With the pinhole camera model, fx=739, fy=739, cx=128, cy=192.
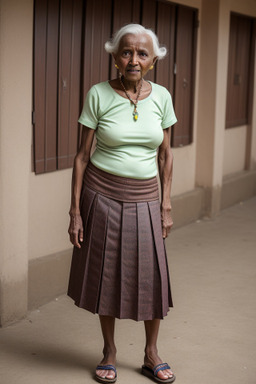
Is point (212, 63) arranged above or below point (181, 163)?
above

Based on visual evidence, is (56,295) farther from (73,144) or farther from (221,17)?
(221,17)

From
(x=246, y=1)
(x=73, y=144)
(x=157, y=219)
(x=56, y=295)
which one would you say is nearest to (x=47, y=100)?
(x=73, y=144)

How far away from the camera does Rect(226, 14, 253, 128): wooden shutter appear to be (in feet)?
31.8

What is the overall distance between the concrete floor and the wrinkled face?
5.91ft

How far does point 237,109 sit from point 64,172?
465cm

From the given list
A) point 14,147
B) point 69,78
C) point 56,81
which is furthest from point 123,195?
point 69,78

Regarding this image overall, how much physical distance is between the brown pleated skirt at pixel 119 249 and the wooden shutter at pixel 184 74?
4137mm

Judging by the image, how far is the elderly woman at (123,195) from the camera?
4.00 m

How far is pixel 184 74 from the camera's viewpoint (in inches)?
329

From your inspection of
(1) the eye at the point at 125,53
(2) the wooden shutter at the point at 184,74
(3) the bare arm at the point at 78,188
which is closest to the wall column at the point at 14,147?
(3) the bare arm at the point at 78,188

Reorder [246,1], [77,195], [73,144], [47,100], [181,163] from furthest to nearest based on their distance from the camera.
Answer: [246,1] < [181,163] < [73,144] < [47,100] < [77,195]

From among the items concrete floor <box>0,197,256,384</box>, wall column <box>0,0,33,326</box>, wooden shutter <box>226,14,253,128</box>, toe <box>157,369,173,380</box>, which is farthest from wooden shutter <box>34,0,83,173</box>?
wooden shutter <box>226,14,253,128</box>

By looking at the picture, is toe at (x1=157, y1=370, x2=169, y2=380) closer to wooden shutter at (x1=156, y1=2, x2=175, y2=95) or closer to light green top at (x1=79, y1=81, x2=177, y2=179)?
light green top at (x1=79, y1=81, x2=177, y2=179)

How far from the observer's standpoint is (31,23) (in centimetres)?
504
